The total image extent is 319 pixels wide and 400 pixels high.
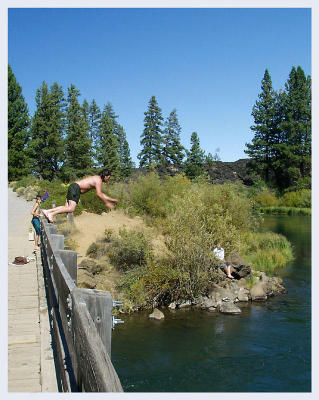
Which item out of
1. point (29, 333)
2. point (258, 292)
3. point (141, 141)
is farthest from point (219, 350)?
point (141, 141)

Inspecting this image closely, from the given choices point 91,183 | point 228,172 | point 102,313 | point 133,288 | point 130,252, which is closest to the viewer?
point 102,313

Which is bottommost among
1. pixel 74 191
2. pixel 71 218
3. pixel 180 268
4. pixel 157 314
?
pixel 157 314

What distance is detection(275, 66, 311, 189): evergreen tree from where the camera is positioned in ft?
201

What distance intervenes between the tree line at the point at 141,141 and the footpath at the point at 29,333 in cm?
4315

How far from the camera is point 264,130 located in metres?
65.2

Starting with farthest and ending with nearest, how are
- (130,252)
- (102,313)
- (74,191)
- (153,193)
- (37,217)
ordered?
1. (153,193)
2. (130,252)
3. (37,217)
4. (74,191)
5. (102,313)

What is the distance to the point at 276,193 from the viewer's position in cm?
6309

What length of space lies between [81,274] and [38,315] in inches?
342

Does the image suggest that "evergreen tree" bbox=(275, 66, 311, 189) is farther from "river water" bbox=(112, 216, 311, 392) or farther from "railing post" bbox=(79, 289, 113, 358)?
"railing post" bbox=(79, 289, 113, 358)

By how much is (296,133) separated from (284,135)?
2454 mm

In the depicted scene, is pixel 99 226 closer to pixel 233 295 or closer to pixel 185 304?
pixel 185 304

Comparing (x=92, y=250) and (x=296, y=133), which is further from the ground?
(x=296, y=133)

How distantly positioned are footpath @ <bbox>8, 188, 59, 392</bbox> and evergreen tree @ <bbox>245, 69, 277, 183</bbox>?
5908 cm
